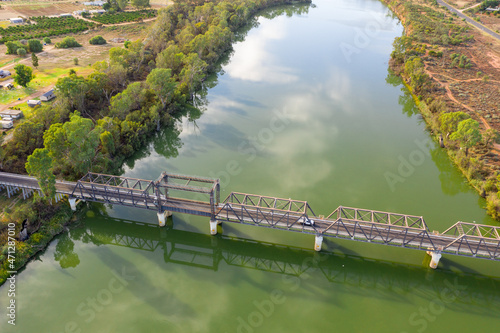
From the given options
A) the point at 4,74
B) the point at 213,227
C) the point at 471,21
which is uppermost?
the point at 471,21

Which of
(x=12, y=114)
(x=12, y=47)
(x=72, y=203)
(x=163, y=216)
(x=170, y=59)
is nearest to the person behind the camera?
(x=163, y=216)

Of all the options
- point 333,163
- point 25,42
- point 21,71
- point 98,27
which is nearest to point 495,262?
point 333,163

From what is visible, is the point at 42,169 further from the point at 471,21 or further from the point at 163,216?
the point at 471,21

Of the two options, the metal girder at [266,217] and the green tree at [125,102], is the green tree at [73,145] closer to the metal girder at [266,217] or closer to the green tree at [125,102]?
the green tree at [125,102]

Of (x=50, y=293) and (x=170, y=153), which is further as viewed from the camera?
(x=170, y=153)

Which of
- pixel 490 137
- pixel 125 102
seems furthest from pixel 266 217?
pixel 490 137

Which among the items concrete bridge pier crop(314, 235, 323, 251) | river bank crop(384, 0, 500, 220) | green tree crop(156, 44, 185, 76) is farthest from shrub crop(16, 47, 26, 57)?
Answer: river bank crop(384, 0, 500, 220)

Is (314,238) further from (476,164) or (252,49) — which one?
(252,49)
